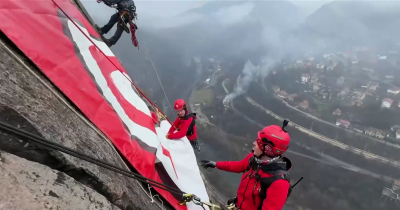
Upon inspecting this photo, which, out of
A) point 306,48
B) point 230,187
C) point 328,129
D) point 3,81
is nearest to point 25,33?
point 3,81

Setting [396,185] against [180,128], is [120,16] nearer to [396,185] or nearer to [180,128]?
[180,128]

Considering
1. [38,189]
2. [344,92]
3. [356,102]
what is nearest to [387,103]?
[356,102]

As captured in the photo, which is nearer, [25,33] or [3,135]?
[3,135]

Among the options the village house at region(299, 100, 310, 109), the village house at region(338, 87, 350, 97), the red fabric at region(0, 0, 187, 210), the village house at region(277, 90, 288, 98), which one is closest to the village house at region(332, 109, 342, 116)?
the village house at region(299, 100, 310, 109)

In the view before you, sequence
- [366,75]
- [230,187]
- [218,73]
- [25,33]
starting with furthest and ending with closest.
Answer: [218,73], [366,75], [230,187], [25,33]

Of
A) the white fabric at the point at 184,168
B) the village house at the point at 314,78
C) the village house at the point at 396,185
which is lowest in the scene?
the village house at the point at 314,78

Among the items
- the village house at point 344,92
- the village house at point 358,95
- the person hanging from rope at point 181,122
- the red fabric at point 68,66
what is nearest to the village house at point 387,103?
the village house at point 358,95

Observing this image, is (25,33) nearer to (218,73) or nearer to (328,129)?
(328,129)

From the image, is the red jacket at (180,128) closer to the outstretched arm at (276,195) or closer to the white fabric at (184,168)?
the white fabric at (184,168)
